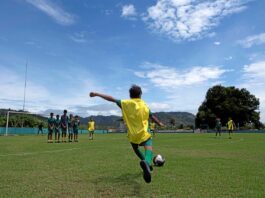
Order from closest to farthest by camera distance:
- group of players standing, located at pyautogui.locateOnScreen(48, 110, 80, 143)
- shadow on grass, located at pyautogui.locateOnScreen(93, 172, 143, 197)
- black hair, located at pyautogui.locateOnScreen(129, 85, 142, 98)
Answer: shadow on grass, located at pyautogui.locateOnScreen(93, 172, 143, 197) < black hair, located at pyautogui.locateOnScreen(129, 85, 142, 98) < group of players standing, located at pyautogui.locateOnScreen(48, 110, 80, 143)

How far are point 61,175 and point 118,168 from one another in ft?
5.94

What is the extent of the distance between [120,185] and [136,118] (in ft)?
4.66

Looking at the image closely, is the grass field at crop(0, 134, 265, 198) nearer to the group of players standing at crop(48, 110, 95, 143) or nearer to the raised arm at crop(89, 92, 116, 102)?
the raised arm at crop(89, 92, 116, 102)

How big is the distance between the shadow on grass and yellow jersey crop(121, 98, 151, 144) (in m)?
0.92

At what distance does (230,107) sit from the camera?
3236 inches

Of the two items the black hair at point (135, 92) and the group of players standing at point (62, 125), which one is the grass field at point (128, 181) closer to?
the black hair at point (135, 92)

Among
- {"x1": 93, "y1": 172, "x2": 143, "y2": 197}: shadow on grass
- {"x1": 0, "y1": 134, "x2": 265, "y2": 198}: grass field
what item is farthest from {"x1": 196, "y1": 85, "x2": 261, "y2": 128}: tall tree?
{"x1": 93, "y1": 172, "x2": 143, "y2": 197}: shadow on grass

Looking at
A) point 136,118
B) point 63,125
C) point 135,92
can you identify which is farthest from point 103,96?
point 63,125

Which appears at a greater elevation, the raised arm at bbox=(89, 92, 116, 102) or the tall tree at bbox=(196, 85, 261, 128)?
the tall tree at bbox=(196, 85, 261, 128)

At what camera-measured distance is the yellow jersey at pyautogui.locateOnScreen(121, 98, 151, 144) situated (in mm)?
6500

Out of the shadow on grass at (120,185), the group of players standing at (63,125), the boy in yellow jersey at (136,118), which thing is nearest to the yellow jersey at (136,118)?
the boy in yellow jersey at (136,118)

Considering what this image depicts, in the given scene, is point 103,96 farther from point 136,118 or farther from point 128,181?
point 128,181

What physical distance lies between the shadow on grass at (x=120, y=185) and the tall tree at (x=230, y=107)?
78.1 metres

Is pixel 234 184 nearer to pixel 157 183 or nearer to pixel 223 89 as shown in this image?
pixel 157 183
